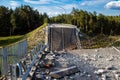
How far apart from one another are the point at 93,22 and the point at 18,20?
561 inches

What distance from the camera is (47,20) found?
5278 centimetres

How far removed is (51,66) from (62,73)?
2.05 m

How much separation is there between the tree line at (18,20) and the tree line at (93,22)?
27.7 ft

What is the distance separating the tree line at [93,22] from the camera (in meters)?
47.2

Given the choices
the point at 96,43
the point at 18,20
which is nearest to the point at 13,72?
the point at 96,43

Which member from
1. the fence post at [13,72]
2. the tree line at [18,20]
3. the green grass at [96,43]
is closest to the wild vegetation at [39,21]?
the tree line at [18,20]

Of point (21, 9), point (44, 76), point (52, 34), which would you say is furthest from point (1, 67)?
point (21, 9)

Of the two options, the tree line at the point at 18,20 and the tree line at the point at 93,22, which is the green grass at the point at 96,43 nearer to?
the tree line at the point at 93,22

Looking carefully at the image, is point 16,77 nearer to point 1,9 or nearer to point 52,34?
point 52,34

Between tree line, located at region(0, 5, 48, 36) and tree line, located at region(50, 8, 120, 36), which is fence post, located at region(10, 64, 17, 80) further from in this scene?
tree line, located at region(0, 5, 48, 36)

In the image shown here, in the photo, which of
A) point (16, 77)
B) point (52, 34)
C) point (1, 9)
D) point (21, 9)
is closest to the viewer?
point (16, 77)

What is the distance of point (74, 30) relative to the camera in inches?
1078

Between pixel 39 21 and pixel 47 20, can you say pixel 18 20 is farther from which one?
pixel 39 21

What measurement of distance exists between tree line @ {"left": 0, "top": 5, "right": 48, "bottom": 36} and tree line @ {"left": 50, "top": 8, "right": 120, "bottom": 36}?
844 centimetres
